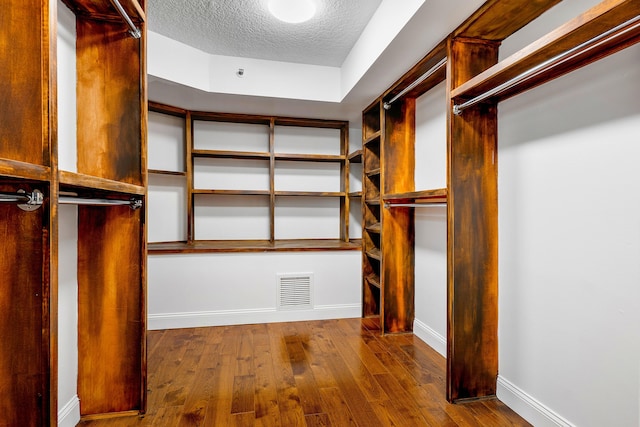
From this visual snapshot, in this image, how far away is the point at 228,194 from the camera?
12.4 ft

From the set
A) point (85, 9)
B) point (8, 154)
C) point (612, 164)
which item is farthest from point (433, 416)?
point (85, 9)

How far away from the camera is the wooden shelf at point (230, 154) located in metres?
3.62

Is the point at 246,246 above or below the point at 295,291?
above

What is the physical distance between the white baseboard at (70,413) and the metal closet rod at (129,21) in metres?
1.93

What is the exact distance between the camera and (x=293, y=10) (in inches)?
91.7

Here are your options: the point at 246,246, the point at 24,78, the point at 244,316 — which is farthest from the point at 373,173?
the point at 24,78

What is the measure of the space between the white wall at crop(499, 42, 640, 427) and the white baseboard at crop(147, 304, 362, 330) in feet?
5.67

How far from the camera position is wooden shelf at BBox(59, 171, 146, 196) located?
1.14m

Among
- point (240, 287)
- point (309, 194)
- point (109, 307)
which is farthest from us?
point (309, 194)

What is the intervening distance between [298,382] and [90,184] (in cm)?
170

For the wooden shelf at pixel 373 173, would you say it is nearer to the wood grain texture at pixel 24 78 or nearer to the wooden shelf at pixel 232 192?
the wooden shelf at pixel 232 192

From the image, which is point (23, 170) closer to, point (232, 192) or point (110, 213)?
point (110, 213)

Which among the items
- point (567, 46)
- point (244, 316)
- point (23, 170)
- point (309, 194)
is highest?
point (567, 46)

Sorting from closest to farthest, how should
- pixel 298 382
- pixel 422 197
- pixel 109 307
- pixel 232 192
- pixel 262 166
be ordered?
pixel 109 307
pixel 298 382
pixel 422 197
pixel 232 192
pixel 262 166
